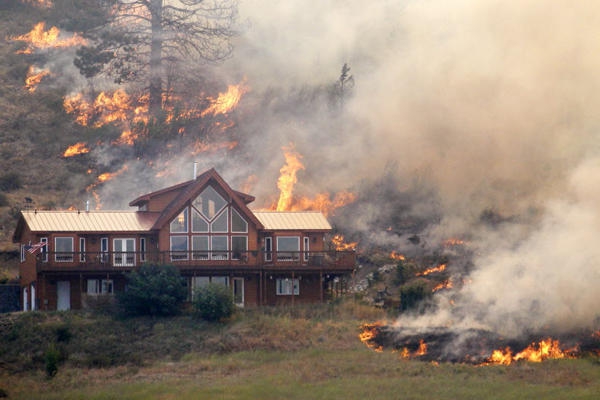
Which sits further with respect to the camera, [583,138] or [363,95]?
[363,95]

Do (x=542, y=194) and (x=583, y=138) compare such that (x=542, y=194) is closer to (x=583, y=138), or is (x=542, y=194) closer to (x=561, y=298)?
(x=583, y=138)

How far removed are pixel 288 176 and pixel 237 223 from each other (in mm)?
15811

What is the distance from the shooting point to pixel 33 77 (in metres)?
113

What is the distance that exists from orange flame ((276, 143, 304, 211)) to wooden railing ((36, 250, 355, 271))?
1111 cm

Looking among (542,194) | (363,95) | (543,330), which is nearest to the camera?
(543,330)

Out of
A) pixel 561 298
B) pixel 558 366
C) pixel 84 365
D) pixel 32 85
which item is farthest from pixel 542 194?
pixel 32 85

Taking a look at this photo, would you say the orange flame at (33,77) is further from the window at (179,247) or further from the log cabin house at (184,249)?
the window at (179,247)

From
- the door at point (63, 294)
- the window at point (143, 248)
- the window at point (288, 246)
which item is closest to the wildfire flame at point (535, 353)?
the window at point (288, 246)

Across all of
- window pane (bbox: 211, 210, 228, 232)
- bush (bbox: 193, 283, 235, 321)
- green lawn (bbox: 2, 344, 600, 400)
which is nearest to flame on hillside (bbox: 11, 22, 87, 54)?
window pane (bbox: 211, 210, 228, 232)

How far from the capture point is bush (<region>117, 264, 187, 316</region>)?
70.3 metres

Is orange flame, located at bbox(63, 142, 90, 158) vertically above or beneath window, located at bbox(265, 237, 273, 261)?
above

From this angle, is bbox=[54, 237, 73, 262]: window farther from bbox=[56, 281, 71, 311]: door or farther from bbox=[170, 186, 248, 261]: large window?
bbox=[170, 186, 248, 261]: large window

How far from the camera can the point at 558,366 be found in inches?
2403

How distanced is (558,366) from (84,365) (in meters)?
24.8
